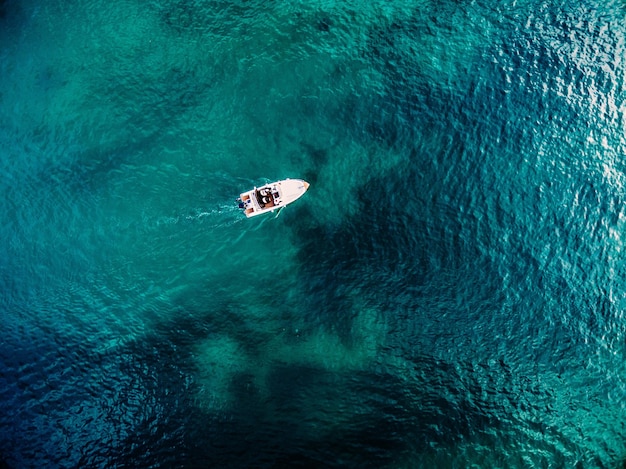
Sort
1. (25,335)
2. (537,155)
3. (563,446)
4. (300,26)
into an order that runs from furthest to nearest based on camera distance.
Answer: (300,26) < (537,155) < (25,335) < (563,446)

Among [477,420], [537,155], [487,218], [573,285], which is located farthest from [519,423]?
[537,155]


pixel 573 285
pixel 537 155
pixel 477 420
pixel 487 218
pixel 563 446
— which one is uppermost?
pixel 537 155

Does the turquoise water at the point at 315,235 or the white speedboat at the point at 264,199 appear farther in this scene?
the white speedboat at the point at 264,199

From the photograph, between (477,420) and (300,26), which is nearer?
(477,420)

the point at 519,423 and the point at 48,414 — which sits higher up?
the point at 48,414

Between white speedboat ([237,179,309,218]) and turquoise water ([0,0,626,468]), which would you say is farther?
white speedboat ([237,179,309,218])

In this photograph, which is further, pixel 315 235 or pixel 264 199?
pixel 315 235

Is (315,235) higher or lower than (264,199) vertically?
lower

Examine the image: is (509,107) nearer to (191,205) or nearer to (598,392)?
(598,392)
